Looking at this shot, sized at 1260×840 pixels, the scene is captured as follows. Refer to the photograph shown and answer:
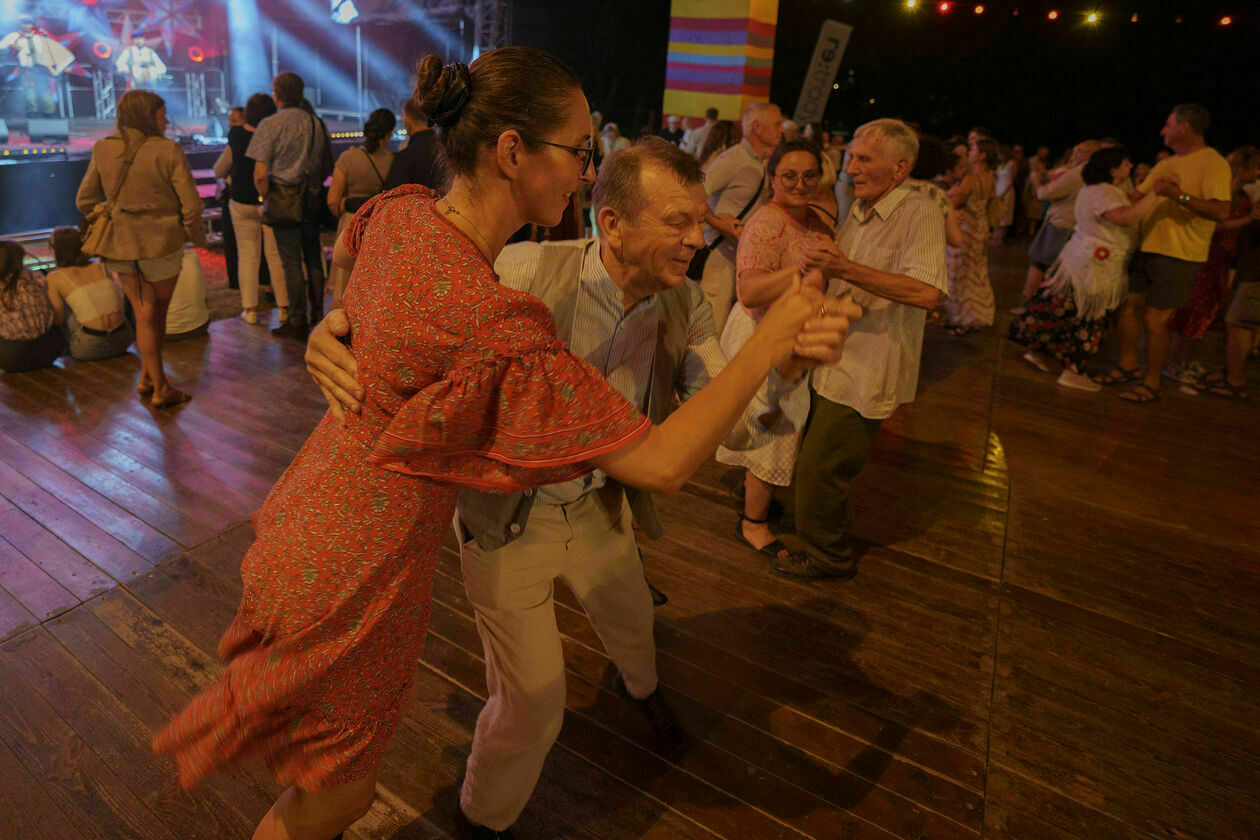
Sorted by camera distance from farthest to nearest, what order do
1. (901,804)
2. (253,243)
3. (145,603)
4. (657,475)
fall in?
(253,243) → (145,603) → (901,804) → (657,475)

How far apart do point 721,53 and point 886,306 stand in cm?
783

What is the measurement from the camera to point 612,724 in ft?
6.98

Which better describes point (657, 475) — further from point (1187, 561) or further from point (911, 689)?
point (1187, 561)

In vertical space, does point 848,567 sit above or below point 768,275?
below

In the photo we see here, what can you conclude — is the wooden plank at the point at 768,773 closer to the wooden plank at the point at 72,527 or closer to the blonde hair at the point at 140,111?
the wooden plank at the point at 72,527

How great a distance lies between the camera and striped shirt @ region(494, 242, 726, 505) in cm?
153

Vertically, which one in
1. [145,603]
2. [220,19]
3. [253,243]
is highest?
[220,19]

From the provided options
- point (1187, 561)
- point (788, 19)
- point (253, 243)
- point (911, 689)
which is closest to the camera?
point (911, 689)

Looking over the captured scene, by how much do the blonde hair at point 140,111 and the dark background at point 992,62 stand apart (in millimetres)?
9821

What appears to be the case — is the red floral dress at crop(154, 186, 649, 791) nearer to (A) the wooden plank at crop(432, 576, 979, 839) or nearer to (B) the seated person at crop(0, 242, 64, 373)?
(A) the wooden plank at crop(432, 576, 979, 839)

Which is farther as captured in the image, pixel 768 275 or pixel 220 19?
pixel 220 19

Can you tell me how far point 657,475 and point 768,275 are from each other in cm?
159

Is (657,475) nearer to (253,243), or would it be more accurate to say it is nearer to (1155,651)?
(1155,651)

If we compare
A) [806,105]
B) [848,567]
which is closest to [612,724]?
[848,567]
